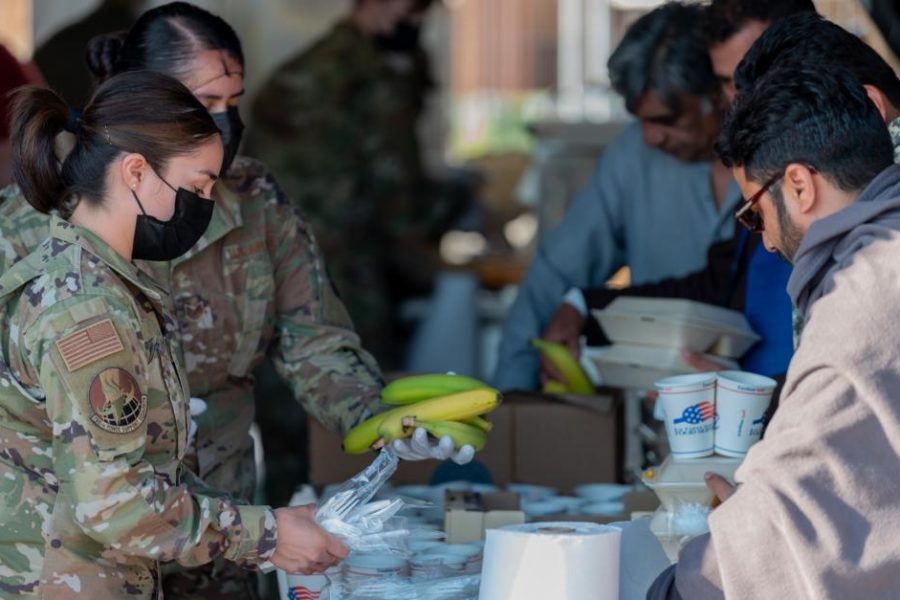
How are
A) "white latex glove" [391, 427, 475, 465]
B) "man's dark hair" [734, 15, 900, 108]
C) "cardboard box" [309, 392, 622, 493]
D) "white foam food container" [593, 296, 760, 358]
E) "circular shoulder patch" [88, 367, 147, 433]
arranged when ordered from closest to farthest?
1. "circular shoulder patch" [88, 367, 147, 433]
2. "white latex glove" [391, 427, 475, 465]
3. "man's dark hair" [734, 15, 900, 108]
4. "white foam food container" [593, 296, 760, 358]
5. "cardboard box" [309, 392, 622, 493]

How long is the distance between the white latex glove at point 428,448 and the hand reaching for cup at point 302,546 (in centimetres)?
36

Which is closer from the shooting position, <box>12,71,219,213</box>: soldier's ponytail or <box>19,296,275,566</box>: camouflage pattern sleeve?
<box>19,296,275,566</box>: camouflage pattern sleeve

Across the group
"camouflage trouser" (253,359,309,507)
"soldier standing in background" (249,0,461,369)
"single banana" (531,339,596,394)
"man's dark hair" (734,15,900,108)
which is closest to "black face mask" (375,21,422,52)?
"soldier standing in background" (249,0,461,369)

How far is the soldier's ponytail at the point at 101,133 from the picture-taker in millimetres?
2361

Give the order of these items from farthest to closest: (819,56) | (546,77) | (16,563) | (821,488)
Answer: (546,77) < (819,56) < (16,563) < (821,488)

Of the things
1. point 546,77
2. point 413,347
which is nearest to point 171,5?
point 413,347

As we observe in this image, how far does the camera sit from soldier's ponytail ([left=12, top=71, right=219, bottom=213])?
236 centimetres

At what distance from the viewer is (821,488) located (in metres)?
2.08

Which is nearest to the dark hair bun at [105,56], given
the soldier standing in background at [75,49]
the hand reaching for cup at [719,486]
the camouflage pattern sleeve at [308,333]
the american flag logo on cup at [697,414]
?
the camouflage pattern sleeve at [308,333]

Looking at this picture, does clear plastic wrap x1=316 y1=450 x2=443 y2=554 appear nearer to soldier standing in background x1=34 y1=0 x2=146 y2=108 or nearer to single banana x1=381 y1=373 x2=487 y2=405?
single banana x1=381 y1=373 x2=487 y2=405

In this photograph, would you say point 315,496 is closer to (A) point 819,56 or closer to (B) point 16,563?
(B) point 16,563

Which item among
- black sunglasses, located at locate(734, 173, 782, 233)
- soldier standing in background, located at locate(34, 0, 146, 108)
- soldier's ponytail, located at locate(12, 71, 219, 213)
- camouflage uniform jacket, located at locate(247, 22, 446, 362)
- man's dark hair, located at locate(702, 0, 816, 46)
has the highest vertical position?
soldier's ponytail, located at locate(12, 71, 219, 213)

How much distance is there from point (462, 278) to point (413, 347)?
432mm

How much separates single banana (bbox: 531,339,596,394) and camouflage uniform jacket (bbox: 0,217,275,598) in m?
1.57
